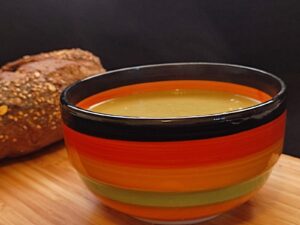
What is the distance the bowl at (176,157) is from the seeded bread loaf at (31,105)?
230 millimetres

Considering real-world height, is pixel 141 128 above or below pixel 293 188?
above

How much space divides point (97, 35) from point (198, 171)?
0.61 m

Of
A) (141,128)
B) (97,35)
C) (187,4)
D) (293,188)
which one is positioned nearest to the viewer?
(141,128)

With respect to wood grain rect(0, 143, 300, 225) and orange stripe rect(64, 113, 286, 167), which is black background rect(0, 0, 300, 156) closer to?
wood grain rect(0, 143, 300, 225)

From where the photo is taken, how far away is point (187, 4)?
780mm

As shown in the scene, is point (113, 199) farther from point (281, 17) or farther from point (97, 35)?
point (97, 35)

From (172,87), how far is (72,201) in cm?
19

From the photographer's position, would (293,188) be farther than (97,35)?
No

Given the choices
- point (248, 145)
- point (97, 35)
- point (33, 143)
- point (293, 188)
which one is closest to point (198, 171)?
point (248, 145)

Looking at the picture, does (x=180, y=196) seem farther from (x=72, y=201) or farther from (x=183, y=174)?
(x=72, y=201)

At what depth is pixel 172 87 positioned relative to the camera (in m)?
0.59

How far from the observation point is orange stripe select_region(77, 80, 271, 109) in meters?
0.54

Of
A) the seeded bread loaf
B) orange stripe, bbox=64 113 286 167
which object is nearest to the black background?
the seeded bread loaf

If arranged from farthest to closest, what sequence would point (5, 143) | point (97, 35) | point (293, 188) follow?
point (97, 35)
point (5, 143)
point (293, 188)
